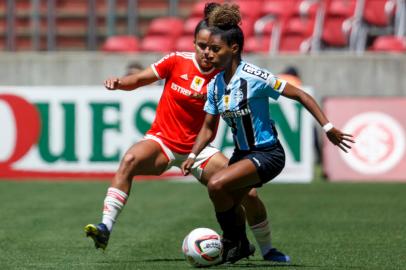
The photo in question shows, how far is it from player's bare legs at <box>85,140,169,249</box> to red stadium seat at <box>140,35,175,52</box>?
12905mm

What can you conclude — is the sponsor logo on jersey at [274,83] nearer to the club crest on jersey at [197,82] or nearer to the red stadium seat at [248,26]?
the club crest on jersey at [197,82]

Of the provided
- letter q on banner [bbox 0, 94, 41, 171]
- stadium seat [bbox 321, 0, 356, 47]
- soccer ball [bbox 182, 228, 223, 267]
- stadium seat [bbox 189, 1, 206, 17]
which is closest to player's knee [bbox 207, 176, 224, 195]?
soccer ball [bbox 182, 228, 223, 267]

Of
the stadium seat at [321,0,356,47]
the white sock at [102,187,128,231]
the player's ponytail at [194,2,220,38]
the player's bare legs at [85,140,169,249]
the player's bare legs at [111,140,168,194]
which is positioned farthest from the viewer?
the stadium seat at [321,0,356,47]

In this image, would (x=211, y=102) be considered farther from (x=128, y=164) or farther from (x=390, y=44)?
(x=390, y=44)

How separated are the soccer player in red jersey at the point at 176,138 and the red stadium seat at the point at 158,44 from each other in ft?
41.3

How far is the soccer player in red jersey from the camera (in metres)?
9.41

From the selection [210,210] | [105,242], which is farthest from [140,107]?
[105,242]

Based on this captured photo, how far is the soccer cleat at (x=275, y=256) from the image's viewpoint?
9273mm

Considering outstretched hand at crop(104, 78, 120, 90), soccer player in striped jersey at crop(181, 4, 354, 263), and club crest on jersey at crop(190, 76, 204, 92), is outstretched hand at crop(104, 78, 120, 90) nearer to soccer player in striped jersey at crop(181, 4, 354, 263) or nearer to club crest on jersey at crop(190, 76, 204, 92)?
club crest on jersey at crop(190, 76, 204, 92)

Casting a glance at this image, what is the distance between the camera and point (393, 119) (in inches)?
721

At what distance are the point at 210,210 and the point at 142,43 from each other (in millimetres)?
10075

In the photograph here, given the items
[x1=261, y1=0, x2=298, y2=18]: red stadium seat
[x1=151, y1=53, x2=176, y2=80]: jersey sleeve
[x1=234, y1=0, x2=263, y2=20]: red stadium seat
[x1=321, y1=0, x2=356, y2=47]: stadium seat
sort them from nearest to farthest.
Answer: [x1=151, y1=53, x2=176, y2=80]: jersey sleeve
[x1=321, y1=0, x2=356, y2=47]: stadium seat
[x1=261, y1=0, x2=298, y2=18]: red stadium seat
[x1=234, y1=0, x2=263, y2=20]: red stadium seat

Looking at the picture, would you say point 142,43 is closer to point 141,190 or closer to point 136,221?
point 141,190

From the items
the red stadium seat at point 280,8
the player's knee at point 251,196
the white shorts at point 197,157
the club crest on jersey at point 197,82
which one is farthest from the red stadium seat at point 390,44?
the player's knee at point 251,196
